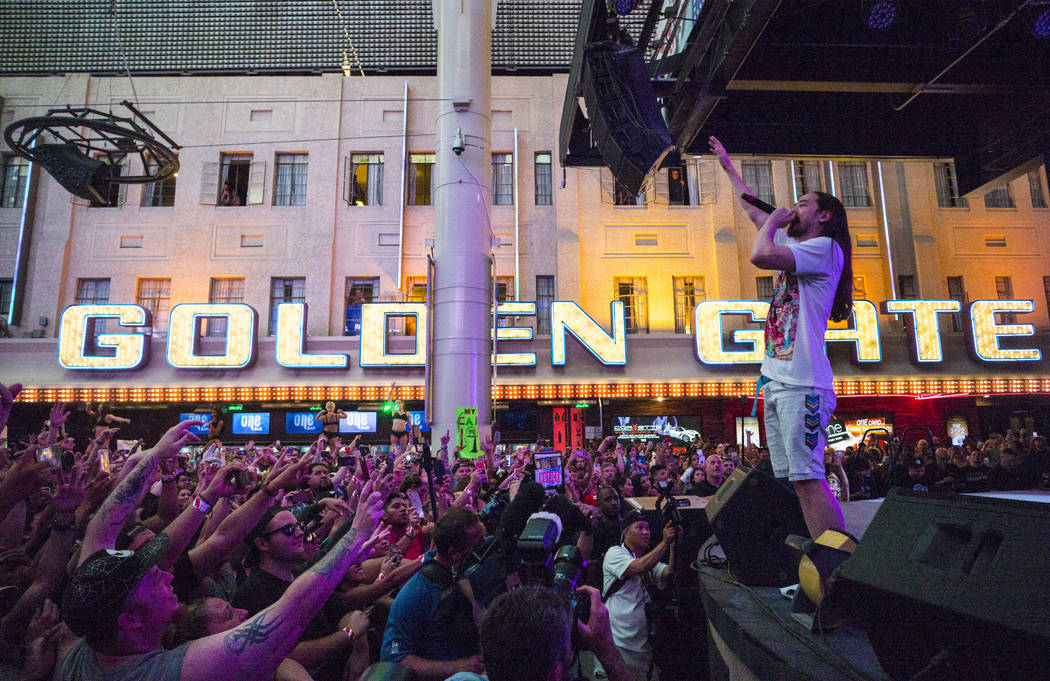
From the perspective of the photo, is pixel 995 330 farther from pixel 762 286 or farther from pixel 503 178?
pixel 503 178

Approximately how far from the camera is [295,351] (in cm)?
1734

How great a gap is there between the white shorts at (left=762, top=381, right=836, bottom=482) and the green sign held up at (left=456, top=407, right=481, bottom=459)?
10763 mm

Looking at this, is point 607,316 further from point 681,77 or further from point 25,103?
point 25,103

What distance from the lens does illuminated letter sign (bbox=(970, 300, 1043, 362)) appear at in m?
→ 17.7

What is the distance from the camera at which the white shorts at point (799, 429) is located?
3104mm

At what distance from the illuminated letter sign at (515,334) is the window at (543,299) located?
2.61 meters

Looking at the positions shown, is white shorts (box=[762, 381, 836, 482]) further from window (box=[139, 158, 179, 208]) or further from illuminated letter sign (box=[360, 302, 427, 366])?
window (box=[139, 158, 179, 208])

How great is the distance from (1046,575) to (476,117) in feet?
49.0

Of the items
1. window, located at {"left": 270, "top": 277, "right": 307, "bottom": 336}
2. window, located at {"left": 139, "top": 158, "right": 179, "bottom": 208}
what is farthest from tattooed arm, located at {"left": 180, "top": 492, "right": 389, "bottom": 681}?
window, located at {"left": 139, "top": 158, "right": 179, "bottom": 208}

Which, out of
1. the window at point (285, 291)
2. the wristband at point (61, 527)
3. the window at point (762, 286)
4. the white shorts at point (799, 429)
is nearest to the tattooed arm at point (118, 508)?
the wristband at point (61, 527)

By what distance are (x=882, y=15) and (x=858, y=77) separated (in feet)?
2.13

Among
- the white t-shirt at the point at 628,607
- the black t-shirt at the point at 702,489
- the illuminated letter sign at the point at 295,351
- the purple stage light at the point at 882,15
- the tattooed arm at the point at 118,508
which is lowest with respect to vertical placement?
the white t-shirt at the point at 628,607

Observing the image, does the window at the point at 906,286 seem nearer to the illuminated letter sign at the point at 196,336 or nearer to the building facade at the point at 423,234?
the building facade at the point at 423,234

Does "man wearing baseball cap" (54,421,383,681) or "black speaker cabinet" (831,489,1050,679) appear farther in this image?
"man wearing baseball cap" (54,421,383,681)
